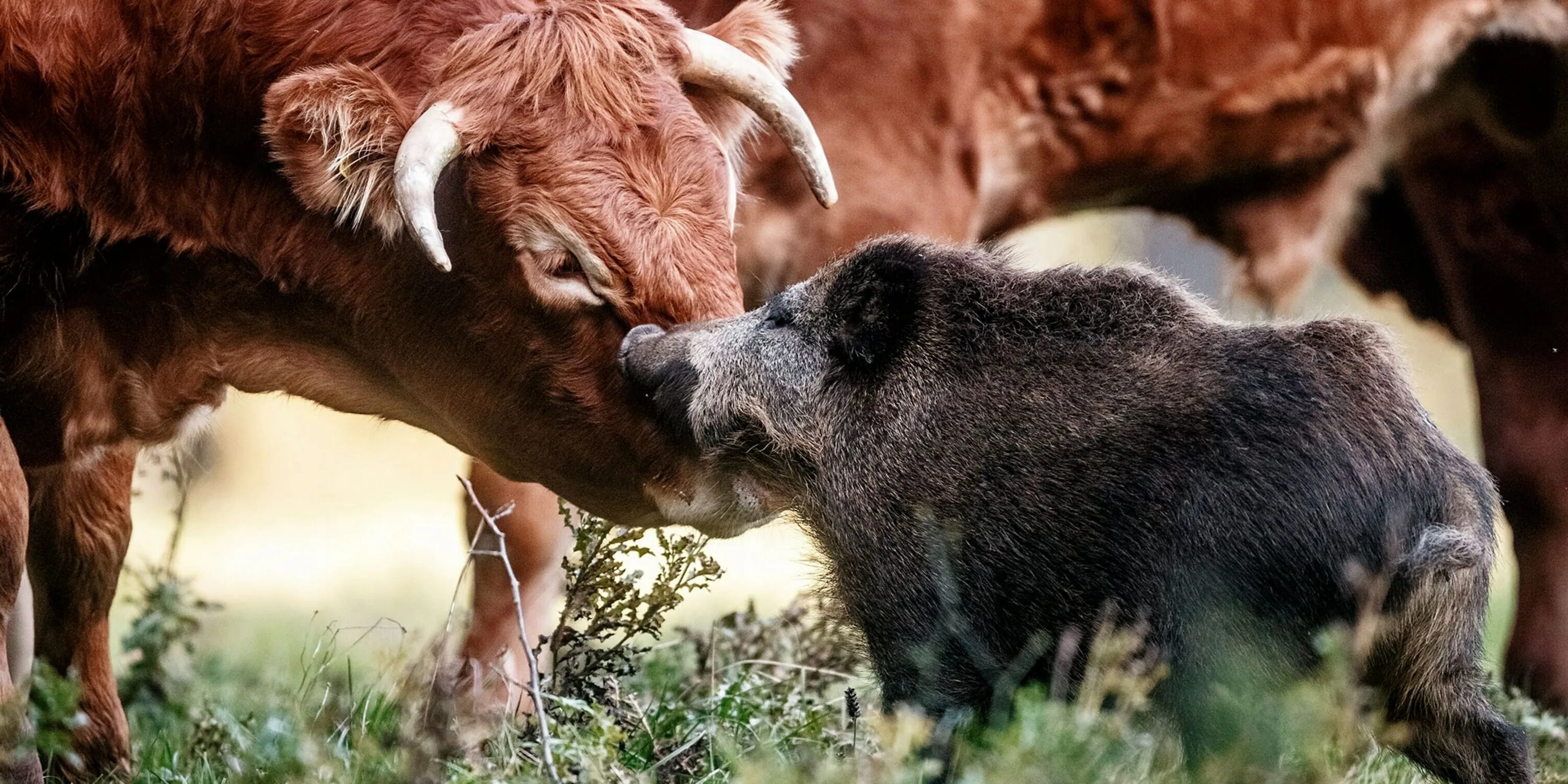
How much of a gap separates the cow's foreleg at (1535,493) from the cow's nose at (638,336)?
350cm

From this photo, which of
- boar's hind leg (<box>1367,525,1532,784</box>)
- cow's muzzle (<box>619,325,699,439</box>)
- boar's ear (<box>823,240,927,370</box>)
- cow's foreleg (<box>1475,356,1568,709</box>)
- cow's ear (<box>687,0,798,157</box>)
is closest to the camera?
boar's hind leg (<box>1367,525,1532,784</box>)

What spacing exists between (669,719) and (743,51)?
1.60 m

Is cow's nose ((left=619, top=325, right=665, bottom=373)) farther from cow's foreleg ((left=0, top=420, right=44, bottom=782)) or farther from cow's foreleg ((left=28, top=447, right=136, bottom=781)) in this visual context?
cow's foreleg ((left=28, top=447, right=136, bottom=781))

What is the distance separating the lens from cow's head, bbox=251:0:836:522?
347 centimetres

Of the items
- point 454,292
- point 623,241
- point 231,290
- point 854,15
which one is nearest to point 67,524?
point 231,290

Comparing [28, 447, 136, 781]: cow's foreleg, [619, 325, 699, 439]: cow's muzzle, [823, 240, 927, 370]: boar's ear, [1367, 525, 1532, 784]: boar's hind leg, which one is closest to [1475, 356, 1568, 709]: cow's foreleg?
[1367, 525, 1532, 784]: boar's hind leg

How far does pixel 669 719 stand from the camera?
3732 millimetres

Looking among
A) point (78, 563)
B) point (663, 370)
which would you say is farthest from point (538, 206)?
point (78, 563)

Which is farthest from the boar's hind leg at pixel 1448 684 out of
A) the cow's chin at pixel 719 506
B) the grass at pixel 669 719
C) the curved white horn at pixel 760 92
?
the curved white horn at pixel 760 92

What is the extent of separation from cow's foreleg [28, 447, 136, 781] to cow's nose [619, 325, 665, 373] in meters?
1.69

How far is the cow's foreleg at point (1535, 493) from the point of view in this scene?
18.1ft

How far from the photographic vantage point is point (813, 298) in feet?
11.5

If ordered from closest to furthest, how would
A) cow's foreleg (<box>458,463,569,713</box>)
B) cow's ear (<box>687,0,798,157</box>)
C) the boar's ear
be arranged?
the boar's ear, cow's ear (<box>687,0,798,157</box>), cow's foreleg (<box>458,463,569,713</box>)

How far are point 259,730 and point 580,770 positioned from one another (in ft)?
2.98
